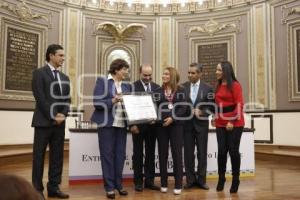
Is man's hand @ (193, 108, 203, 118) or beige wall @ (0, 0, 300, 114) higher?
beige wall @ (0, 0, 300, 114)

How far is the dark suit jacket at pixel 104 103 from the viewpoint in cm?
330

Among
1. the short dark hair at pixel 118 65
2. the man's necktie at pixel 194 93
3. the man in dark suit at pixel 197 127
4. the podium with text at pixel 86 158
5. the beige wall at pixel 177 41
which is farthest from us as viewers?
the beige wall at pixel 177 41

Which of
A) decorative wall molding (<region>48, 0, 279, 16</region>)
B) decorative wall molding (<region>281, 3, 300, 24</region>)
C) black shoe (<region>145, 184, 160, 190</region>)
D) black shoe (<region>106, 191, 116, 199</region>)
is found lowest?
black shoe (<region>145, 184, 160, 190</region>)

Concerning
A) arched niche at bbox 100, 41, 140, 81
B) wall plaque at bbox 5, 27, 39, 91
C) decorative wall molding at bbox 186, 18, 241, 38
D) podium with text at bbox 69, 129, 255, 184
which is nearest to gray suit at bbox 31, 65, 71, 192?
podium with text at bbox 69, 129, 255, 184

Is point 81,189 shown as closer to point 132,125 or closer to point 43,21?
point 132,125

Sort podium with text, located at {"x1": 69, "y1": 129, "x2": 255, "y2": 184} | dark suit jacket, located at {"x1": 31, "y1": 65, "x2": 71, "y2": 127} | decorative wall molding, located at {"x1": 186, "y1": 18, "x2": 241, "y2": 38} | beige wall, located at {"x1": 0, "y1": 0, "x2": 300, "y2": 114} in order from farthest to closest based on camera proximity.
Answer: decorative wall molding, located at {"x1": 186, "y1": 18, "x2": 241, "y2": 38} → beige wall, located at {"x1": 0, "y1": 0, "x2": 300, "y2": 114} → podium with text, located at {"x1": 69, "y1": 129, "x2": 255, "y2": 184} → dark suit jacket, located at {"x1": 31, "y1": 65, "x2": 71, "y2": 127}

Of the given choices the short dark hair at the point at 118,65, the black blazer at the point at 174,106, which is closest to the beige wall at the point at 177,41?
the short dark hair at the point at 118,65

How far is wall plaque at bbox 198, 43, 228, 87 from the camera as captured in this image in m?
8.40

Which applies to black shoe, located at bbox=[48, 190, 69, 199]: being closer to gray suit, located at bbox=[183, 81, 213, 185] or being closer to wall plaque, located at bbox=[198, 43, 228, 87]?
gray suit, located at bbox=[183, 81, 213, 185]

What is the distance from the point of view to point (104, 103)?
3.30 meters

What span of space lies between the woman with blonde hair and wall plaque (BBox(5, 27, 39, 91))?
14.8ft

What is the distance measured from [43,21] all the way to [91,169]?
15.8 ft

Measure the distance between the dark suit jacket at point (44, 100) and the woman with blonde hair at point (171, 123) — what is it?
3.15 ft

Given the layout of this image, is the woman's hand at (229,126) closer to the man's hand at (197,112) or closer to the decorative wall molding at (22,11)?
the man's hand at (197,112)
